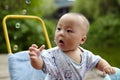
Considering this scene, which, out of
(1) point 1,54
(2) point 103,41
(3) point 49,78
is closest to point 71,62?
(3) point 49,78

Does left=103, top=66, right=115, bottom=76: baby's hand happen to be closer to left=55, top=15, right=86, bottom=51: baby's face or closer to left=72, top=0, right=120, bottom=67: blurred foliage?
left=55, top=15, right=86, bottom=51: baby's face

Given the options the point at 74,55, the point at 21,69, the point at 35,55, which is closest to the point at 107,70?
the point at 74,55

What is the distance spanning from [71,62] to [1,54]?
5048 millimetres

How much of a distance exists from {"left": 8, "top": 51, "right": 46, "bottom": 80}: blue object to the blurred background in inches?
32.9

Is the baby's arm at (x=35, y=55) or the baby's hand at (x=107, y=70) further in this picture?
the baby's hand at (x=107, y=70)

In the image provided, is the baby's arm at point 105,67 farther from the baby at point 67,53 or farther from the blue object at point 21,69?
the blue object at point 21,69

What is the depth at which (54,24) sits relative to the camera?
542 inches

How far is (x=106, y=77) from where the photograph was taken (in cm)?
262

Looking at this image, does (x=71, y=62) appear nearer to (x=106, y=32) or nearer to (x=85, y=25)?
(x=85, y=25)

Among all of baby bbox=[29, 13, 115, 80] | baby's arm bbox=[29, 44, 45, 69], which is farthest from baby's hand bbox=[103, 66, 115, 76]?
baby's arm bbox=[29, 44, 45, 69]

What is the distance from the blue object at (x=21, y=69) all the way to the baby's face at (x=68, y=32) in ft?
1.61

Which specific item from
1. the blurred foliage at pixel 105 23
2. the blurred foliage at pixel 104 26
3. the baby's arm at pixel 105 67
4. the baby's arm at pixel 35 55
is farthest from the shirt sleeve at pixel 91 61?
the blurred foliage at pixel 105 23

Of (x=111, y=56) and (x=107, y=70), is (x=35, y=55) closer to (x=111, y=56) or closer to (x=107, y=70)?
(x=107, y=70)

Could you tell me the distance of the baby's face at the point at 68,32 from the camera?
8.39 ft
